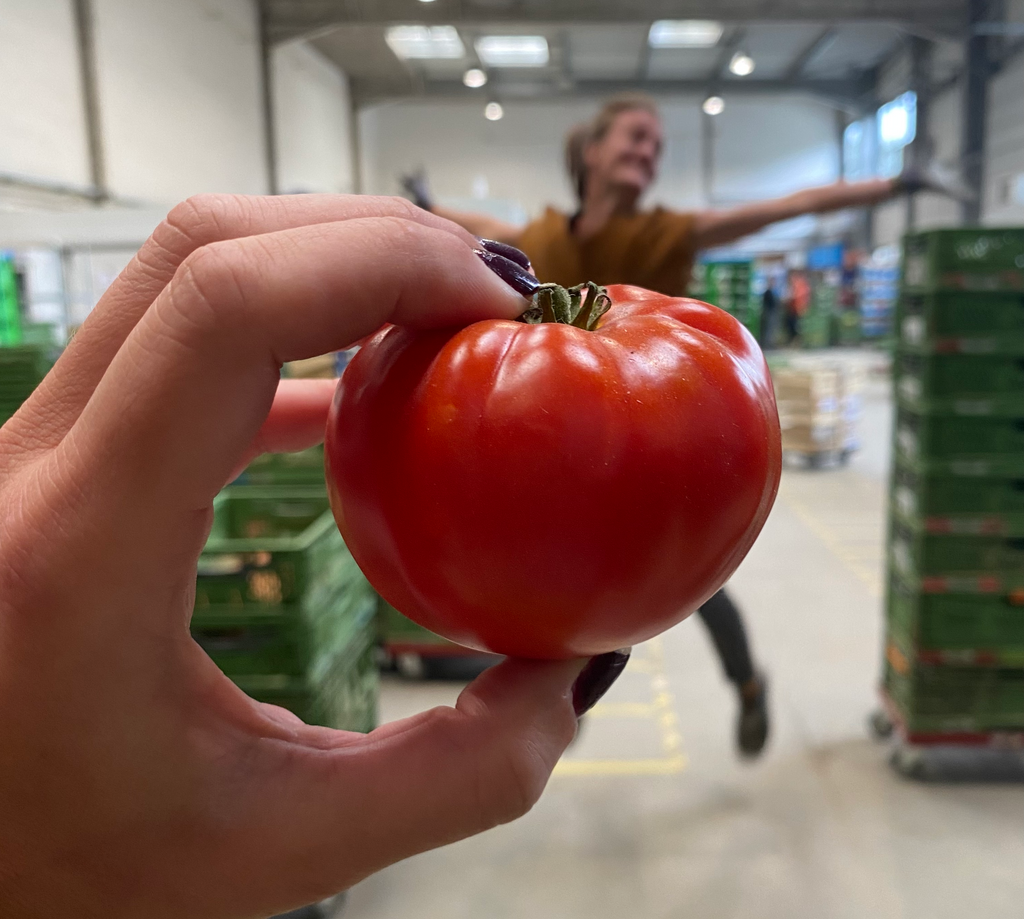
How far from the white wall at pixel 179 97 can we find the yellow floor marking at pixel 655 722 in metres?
8.33

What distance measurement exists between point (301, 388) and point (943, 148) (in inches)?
766

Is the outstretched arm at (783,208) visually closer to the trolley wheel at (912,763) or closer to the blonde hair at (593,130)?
the blonde hair at (593,130)

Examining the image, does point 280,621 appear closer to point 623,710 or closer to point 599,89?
point 623,710

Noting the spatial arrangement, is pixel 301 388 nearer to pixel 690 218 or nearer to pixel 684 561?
pixel 684 561

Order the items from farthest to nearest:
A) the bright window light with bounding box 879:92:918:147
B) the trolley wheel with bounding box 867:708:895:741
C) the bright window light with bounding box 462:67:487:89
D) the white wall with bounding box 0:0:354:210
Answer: the bright window light with bounding box 462:67:487:89
the bright window light with bounding box 879:92:918:147
the white wall with bounding box 0:0:354:210
the trolley wheel with bounding box 867:708:895:741

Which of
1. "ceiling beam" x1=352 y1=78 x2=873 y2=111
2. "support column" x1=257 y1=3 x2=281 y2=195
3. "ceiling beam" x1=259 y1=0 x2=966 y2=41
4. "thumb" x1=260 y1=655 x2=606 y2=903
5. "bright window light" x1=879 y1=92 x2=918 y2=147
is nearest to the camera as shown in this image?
"thumb" x1=260 y1=655 x2=606 y2=903

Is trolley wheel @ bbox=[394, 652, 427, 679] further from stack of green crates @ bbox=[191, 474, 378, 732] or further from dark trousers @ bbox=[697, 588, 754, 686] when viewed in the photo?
dark trousers @ bbox=[697, 588, 754, 686]

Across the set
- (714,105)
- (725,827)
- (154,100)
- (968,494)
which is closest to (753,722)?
(725,827)

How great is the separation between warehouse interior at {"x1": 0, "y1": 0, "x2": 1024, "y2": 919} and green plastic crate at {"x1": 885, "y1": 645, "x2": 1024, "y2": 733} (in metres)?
0.01

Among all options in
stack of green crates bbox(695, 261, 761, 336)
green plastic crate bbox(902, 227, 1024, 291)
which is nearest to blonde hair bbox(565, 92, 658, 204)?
green plastic crate bbox(902, 227, 1024, 291)

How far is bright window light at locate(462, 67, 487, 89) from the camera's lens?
1823 centimetres

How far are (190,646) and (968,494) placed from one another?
2895 millimetres

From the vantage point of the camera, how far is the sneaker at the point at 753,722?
2924mm

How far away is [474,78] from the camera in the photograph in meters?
18.5
